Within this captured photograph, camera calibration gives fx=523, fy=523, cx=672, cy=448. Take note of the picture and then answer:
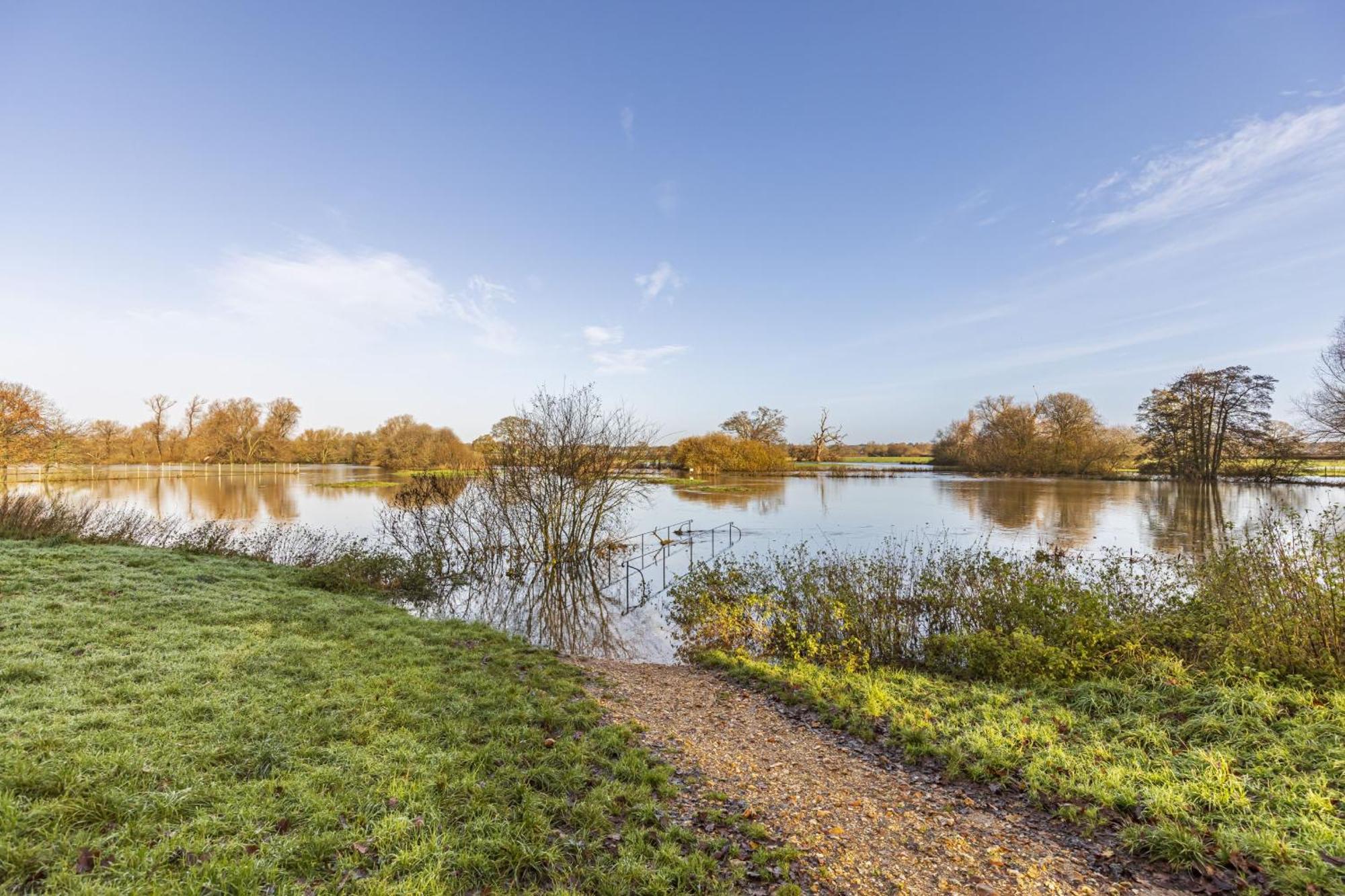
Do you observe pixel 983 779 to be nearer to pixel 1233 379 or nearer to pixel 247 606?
pixel 247 606

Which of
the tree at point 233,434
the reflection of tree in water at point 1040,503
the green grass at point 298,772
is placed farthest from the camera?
the tree at point 233,434

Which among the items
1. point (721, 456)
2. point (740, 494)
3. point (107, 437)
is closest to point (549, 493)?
point (740, 494)

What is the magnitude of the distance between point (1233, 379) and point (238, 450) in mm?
100215

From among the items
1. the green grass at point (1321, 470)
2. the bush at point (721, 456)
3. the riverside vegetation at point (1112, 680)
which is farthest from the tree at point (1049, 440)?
the riverside vegetation at point (1112, 680)

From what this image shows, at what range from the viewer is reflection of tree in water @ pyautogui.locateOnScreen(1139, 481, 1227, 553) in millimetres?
17453

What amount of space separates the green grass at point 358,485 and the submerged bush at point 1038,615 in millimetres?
38731

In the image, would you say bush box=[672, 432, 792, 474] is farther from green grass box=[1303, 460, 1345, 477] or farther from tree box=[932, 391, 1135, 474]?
green grass box=[1303, 460, 1345, 477]

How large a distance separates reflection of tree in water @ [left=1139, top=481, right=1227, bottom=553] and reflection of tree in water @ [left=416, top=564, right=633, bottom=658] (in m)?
11.9

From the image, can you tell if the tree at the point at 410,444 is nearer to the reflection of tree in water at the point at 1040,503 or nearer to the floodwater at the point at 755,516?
the floodwater at the point at 755,516

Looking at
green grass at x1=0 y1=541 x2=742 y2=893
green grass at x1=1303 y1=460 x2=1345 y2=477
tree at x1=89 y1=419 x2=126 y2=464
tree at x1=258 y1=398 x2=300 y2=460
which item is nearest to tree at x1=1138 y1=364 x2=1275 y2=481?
green grass at x1=1303 y1=460 x2=1345 y2=477

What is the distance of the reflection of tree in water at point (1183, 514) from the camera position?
1745 centimetres

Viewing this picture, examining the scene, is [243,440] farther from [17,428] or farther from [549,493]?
[549,493]

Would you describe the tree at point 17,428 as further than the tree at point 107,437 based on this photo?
No

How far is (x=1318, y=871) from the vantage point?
10.6 feet
